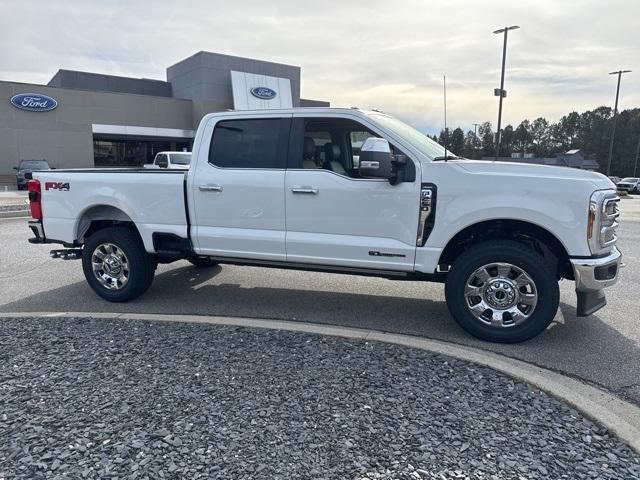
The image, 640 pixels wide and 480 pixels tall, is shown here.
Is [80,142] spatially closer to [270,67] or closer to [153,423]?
[270,67]

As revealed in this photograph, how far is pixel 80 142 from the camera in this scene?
36719 mm

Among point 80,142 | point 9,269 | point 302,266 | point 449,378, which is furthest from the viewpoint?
point 80,142

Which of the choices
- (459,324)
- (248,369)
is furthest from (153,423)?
(459,324)

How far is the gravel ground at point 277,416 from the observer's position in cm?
254

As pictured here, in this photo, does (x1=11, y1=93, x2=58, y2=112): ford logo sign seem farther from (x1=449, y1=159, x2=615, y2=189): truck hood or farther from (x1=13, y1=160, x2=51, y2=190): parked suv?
(x1=449, y1=159, x2=615, y2=189): truck hood

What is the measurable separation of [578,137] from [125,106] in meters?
98.5

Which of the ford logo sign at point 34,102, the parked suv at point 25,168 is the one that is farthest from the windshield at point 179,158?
the ford logo sign at point 34,102

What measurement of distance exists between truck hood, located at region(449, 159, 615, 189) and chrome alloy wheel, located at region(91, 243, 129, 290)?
3875 millimetres

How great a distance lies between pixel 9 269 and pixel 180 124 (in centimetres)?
3559

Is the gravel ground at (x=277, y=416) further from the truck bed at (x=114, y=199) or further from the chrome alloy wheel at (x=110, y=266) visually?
the truck bed at (x=114, y=199)

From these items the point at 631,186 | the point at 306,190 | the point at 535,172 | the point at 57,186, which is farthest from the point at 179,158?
the point at 631,186

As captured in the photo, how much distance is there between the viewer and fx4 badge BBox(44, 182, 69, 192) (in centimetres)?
580

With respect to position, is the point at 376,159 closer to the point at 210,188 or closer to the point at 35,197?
the point at 210,188

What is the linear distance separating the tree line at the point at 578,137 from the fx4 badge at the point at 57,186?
72848mm
